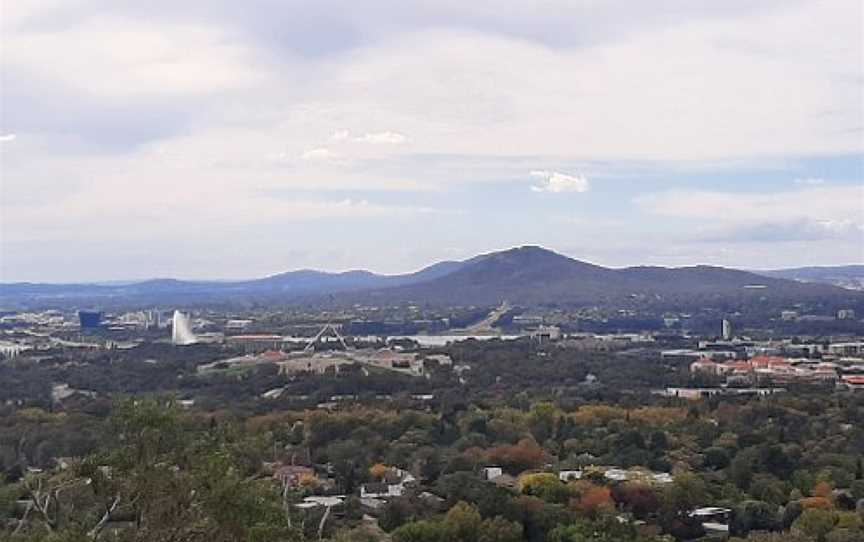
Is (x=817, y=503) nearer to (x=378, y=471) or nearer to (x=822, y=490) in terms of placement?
(x=822, y=490)

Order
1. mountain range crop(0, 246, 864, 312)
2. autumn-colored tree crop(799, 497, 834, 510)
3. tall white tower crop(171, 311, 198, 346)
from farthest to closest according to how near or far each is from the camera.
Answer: mountain range crop(0, 246, 864, 312)
tall white tower crop(171, 311, 198, 346)
autumn-colored tree crop(799, 497, 834, 510)

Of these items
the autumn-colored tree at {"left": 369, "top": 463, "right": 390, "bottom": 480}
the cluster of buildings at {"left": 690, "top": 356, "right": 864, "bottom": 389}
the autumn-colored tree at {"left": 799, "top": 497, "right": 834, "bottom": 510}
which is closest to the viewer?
the autumn-colored tree at {"left": 799, "top": 497, "right": 834, "bottom": 510}

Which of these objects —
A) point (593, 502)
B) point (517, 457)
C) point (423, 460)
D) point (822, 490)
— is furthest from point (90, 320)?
point (822, 490)

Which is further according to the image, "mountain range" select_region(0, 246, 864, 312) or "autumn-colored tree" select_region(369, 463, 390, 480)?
"mountain range" select_region(0, 246, 864, 312)

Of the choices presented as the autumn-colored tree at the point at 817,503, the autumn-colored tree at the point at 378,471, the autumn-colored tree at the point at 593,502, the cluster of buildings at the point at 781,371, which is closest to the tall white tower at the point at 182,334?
the cluster of buildings at the point at 781,371

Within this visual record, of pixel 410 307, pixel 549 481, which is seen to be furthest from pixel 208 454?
pixel 410 307

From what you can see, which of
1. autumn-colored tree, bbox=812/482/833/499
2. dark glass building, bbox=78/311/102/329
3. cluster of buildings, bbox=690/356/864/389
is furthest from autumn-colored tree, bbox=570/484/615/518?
dark glass building, bbox=78/311/102/329

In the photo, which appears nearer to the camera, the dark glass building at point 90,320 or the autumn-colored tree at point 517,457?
the autumn-colored tree at point 517,457

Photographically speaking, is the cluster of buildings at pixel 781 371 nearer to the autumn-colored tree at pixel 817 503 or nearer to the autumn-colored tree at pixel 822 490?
the autumn-colored tree at pixel 822 490

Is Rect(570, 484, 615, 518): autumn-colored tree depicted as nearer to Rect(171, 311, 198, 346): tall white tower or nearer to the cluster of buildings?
the cluster of buildings

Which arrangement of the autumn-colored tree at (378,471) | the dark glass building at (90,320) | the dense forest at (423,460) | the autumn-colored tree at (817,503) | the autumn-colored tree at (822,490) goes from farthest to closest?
the dark glass building at (90,320), the autumn-colored tree at (378,471), the autumn-colored tree at (822,490), the autumn-colored tree at (817,503), the dense forest at (423,460)

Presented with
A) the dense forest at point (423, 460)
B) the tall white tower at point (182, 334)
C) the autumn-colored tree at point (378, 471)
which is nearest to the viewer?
the dense forest at point (423, 460)
